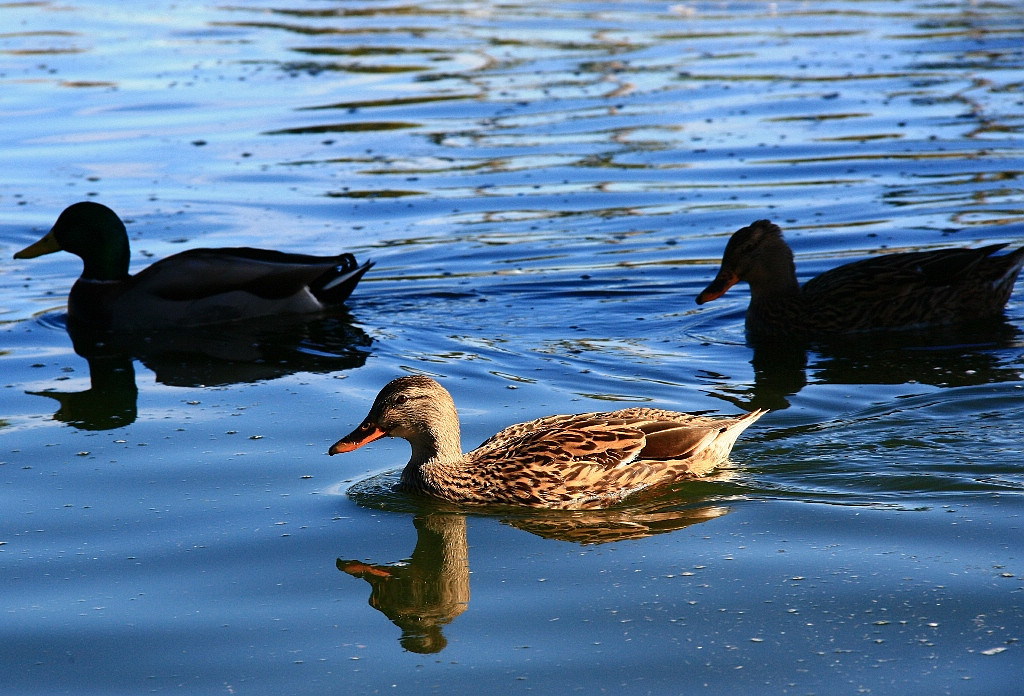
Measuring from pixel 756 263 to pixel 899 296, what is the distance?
104cm

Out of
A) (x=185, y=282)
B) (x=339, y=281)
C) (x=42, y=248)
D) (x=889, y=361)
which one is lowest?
(x=889, y=361)

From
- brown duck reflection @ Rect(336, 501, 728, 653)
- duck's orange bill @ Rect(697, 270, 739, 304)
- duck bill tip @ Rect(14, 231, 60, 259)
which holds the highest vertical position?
duck bill tip @ Rect(14, 231, 60, 259)

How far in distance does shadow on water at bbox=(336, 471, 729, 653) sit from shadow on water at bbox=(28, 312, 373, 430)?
94.3 inches

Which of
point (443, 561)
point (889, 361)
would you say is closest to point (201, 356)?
point (443, 561)

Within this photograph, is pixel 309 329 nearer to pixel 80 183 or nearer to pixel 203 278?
pixel 203 278

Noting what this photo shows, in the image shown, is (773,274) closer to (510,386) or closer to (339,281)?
(510,386)

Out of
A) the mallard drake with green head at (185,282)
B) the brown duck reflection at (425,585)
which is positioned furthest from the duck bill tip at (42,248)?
the brown duck reflection at (425,585)

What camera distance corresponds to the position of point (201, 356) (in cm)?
1012

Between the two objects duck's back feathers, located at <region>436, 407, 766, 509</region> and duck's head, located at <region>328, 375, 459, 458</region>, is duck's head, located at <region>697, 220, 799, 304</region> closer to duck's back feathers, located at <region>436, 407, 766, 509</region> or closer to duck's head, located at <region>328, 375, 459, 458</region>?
duck's back feathers, located at <region>436, 407, 766, 509</region>

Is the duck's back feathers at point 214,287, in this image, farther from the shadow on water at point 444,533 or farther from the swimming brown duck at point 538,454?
the swimming brown duck at point 538,454

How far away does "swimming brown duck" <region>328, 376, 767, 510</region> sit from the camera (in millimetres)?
6797

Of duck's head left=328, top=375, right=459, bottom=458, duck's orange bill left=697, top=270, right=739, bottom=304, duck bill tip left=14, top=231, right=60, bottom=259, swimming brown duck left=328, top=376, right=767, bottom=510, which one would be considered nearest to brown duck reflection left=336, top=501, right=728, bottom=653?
swimming brown duck left=328, top=376, right=767, bottom=510

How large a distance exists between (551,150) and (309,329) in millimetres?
5994

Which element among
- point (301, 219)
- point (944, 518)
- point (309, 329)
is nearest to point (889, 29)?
point (301, 219)
